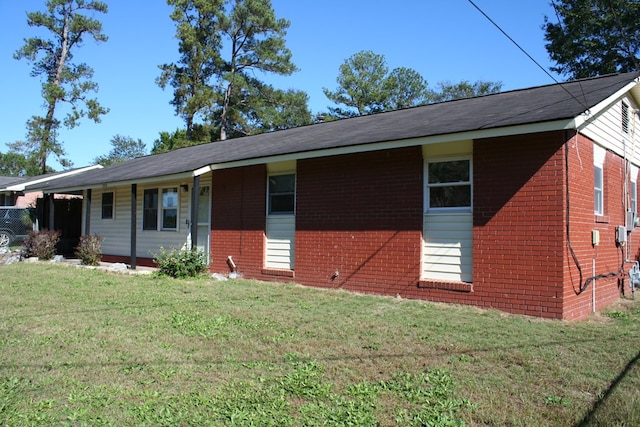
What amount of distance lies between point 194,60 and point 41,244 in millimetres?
23756

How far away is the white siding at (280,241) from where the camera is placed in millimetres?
11617

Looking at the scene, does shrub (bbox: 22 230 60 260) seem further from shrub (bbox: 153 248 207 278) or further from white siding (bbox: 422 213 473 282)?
white siding (bbox: 422 213 473 282)

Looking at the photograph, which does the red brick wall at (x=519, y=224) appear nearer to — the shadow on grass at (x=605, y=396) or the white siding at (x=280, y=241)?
the shadow on grass at (x=605, y=396)

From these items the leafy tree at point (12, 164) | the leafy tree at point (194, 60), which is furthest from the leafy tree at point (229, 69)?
the leafy tree at point (12, 164)

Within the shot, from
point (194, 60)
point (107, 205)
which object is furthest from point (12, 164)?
point (107, 205)

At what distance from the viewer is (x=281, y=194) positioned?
39.2ft

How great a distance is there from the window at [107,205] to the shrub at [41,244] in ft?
5.46

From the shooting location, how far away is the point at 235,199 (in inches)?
508

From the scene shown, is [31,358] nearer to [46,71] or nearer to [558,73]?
[558,73]

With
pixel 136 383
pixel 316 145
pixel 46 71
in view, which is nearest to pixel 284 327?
pixel 136 383

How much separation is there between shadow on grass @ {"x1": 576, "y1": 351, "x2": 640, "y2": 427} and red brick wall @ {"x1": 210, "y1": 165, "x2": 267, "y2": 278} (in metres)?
8.17

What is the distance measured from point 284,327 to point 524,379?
3.12 metres

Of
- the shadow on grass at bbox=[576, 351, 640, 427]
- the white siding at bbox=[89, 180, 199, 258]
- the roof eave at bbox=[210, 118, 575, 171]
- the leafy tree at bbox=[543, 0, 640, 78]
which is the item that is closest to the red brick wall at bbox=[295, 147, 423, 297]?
the roof eave at bbox=[210, 118, 575, 171]

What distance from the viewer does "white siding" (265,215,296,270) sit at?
1162 cm
